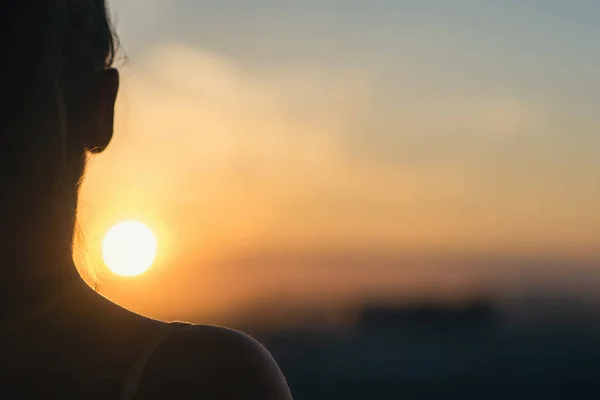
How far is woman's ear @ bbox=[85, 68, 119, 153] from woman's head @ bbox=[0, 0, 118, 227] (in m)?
0.05

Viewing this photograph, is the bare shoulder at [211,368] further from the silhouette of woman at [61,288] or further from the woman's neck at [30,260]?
the woman's neck at [30,260]

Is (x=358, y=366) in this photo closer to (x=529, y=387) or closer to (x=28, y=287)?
(x=529, y=387)

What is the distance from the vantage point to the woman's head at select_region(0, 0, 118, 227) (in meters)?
1.50

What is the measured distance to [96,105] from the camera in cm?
168

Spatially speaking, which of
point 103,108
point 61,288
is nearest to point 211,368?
point 61,288

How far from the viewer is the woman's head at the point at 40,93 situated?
1505 mm

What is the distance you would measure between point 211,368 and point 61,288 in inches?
14.5

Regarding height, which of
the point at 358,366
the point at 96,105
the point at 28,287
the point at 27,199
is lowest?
the point at 358,366

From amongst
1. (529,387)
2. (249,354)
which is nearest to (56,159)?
(249,354)

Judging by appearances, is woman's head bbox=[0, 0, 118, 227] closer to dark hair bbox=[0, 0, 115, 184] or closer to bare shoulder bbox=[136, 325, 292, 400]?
dark hair bbox=[0, 0, 115, 184]

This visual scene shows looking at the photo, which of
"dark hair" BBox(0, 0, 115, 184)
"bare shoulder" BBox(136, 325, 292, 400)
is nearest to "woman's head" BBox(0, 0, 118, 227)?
"dark hair" BBox(0, 0, 115, 184)

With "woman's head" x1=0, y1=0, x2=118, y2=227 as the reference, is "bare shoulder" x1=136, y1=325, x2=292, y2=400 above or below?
below

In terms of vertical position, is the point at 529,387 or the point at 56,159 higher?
the point at 56,159

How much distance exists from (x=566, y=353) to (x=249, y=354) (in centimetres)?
6874
